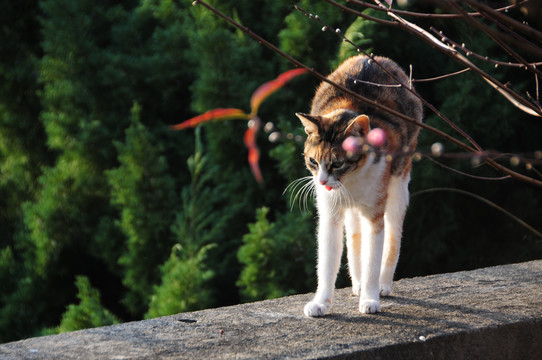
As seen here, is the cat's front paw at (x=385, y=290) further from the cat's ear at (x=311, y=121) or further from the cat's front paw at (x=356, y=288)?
the cat's ear at (x=311, y=121)

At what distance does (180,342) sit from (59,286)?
2.55 m

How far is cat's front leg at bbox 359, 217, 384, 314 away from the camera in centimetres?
239

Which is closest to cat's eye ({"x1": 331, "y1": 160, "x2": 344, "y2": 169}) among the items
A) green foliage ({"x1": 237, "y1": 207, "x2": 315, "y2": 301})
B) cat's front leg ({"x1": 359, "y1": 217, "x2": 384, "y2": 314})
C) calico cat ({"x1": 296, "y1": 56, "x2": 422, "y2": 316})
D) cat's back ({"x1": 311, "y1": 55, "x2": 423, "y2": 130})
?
calico cat ({"x1": 296, "y1": 56, "x2": 422, "y2": 316})

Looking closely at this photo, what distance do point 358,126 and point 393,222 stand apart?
1.92ft

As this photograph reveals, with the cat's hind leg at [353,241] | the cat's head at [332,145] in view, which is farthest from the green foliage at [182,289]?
the cat's head at [332,145]

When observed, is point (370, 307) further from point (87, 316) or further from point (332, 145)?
point (87, 316)

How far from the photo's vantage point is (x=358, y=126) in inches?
94.8

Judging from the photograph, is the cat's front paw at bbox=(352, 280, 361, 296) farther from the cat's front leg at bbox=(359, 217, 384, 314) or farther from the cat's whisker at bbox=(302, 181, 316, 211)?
the cat's whisker at bbox=(302, 181, 316, 211)

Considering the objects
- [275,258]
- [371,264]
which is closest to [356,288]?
[371,264]

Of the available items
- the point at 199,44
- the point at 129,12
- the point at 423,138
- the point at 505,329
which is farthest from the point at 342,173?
the point at 129,12

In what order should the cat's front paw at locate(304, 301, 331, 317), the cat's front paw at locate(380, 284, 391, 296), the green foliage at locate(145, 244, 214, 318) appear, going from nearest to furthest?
the cat's front paw at locate(304, 301, 331, 317) → the cat's front paw at locate(380, 284, 391, 296) → the green foliage at locate(145, 244, 214, 318)

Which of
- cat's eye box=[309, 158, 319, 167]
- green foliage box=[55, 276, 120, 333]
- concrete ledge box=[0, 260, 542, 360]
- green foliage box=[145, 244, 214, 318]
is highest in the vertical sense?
cat's eye box=[309, 158, 319, 167]

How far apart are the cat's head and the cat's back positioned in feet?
0.84

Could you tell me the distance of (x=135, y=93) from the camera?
180 inches
